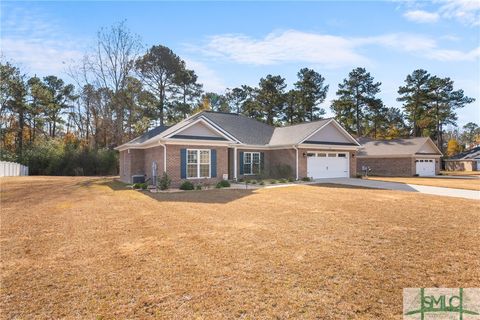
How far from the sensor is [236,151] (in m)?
20.7

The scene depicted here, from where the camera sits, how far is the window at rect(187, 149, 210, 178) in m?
17.7

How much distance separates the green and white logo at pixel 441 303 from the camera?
11.3 ft

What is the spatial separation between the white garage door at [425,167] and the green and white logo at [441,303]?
30.8 m

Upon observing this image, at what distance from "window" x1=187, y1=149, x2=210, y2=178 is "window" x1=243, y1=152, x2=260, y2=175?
434 centimetres

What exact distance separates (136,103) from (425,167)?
35523 mm

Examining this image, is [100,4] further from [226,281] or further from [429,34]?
[429,34]

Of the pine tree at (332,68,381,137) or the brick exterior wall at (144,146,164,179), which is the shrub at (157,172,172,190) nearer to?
the brick exterior wall at (144,146,164,179)

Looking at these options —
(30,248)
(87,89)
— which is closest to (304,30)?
(30,248)

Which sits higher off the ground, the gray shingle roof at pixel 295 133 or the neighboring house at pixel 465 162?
the gray shingle roof at pixel 295 133

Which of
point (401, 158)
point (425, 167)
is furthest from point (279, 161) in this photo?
point (425, 167)

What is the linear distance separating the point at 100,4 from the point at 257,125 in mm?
18000

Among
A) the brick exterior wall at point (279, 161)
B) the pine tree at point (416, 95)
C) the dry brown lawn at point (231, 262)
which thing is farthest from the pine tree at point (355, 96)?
the dry brown lawn at point (231, 262)

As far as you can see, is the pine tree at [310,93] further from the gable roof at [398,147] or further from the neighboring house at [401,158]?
the neighboring house at [401,158]

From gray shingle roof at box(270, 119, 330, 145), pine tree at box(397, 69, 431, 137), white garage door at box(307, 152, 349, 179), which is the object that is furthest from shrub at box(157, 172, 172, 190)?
pine tree at box(397, 69, 431, 137)
